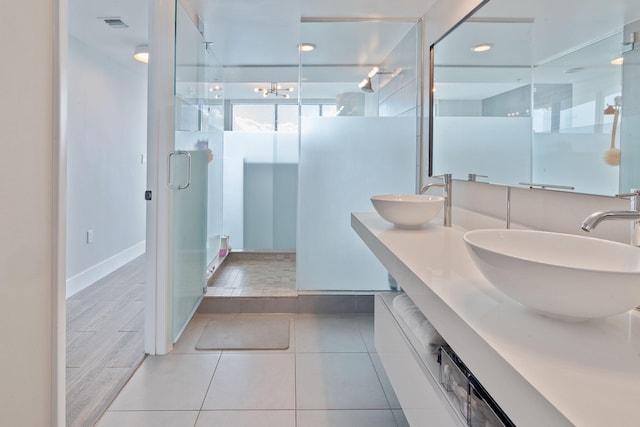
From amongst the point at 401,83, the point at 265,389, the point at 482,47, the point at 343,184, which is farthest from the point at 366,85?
the point at 265,389

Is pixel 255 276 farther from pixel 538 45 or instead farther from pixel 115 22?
pixel 538 45

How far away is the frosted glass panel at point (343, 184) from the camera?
2930 millimetres

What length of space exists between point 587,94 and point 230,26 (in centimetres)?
256

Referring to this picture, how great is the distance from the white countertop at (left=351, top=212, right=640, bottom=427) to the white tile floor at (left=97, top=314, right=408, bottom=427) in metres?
1.04

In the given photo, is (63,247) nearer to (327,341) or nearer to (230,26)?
(327,341)

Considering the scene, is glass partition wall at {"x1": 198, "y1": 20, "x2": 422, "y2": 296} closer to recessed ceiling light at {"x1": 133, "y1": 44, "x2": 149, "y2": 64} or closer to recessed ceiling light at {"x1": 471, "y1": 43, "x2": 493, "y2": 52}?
recessed ceiling light at {"x1": 471, "y1": 43, "x2": 493, "y2": 52}

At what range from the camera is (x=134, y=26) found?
2.93 metres

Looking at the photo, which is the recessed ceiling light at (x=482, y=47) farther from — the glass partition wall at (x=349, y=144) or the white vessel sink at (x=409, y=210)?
the glass partition wall at (x=349, y=144)

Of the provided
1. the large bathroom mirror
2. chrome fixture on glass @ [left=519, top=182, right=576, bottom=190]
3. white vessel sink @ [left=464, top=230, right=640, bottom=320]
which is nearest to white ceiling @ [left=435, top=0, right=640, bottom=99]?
the large bathroom mirror

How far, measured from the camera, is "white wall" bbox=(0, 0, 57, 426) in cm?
92

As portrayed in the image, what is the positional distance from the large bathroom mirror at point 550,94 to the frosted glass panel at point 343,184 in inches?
31.0

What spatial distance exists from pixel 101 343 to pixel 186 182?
114 centimetres

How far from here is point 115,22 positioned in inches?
112

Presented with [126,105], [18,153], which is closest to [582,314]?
[18,153]
